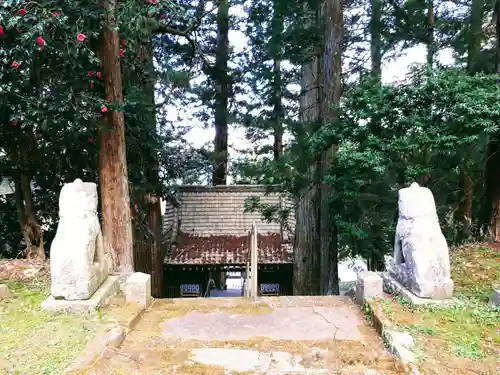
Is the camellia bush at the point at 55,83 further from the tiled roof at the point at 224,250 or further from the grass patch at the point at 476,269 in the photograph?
the grass patch at the point at 476,269

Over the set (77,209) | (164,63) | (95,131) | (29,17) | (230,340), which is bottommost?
(230,340)

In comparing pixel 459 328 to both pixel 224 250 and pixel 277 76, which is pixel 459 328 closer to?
pixel 224 250

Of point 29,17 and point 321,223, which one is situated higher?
point 29,17

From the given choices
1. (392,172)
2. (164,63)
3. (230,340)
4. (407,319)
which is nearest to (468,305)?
(407,319)

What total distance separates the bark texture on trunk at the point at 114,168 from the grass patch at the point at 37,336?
6.64 feet

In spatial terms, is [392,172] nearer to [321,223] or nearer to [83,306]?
[321,223]

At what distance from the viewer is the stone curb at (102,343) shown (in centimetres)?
375

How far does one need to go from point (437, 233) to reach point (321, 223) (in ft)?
16.0

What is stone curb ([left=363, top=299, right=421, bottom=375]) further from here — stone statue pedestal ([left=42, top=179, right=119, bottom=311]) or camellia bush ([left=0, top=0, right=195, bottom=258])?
camellia bush ([left=0, top=0, right=195, bottom=258])

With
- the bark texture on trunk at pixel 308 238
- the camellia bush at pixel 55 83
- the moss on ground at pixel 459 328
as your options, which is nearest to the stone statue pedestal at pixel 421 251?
the moss on ground at pixel 459 328

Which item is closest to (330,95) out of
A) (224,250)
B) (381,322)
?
(224,250)

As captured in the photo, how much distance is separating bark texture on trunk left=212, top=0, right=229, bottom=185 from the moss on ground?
11.6m

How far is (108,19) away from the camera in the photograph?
6230 millimetres

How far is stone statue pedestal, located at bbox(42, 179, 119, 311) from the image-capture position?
203 inches
